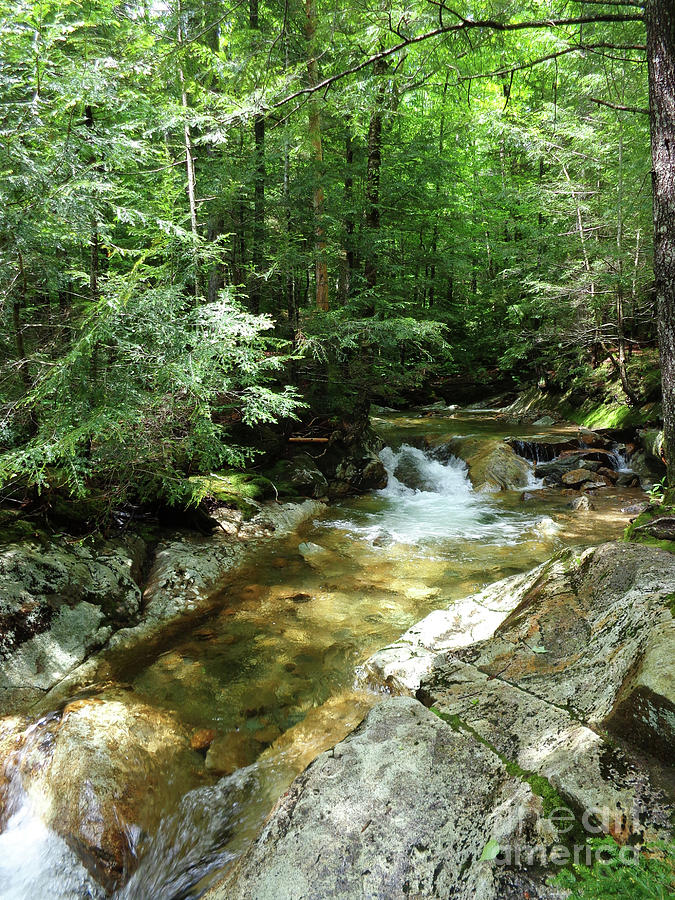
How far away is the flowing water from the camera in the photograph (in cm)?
292

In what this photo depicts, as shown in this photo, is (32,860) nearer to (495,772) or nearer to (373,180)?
(495,772)

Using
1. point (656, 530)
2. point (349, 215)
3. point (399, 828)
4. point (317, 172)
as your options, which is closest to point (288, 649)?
point (399, 828)

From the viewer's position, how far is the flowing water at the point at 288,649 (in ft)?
9.59

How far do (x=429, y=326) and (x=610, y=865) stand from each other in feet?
26.2

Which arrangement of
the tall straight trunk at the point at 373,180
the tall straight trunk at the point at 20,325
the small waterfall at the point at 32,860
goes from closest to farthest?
the small waterfall at the point at 32,860
the tall straight trunk at the point at 20,325
the tall straight trunk at the point at 373,180

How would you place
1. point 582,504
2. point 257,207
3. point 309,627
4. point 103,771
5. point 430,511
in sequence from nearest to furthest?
point 103,771 → point 309,627 → point 582,504 → point 257,207 → point 430,511

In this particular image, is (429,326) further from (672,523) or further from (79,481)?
(79,481)

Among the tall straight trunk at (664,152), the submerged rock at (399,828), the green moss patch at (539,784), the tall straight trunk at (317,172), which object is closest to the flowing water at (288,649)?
the submerged rock at (399,828)

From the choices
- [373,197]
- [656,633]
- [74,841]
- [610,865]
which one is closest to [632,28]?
[373,197]

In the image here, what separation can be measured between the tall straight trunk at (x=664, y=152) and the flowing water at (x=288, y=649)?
378cm

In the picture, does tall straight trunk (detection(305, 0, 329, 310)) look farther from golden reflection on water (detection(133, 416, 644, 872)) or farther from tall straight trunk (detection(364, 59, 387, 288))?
golden reflection on water (detection(133, 416, 644, 872))

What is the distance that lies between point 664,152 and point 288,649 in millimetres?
5832

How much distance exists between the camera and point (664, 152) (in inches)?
155

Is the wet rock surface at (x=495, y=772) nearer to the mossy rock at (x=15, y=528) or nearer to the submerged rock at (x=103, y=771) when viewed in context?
the submerged rock at (x=103, y=771)
